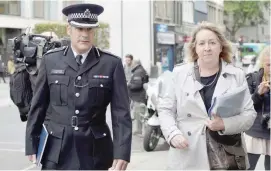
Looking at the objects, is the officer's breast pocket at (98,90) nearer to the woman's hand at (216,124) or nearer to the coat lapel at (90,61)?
the coat lapel at (90,61)

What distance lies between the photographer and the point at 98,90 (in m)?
3.32

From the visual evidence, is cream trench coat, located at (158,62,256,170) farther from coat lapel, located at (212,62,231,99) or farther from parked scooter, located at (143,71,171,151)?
parked scooter, located at (143,71,171,151)

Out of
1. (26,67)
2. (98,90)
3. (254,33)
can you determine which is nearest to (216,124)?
(98,90)

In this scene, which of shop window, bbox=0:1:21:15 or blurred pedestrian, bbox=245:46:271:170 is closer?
blurred pedestrian, bbox=245:46:271:170

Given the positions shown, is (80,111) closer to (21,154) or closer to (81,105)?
(81,105)

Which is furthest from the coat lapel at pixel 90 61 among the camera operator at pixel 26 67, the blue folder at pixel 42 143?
the camera operator at pixel 26 67

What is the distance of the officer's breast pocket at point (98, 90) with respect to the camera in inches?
130

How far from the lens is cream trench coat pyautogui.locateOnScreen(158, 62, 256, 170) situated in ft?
11.1

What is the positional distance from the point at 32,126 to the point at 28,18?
99.1 feet

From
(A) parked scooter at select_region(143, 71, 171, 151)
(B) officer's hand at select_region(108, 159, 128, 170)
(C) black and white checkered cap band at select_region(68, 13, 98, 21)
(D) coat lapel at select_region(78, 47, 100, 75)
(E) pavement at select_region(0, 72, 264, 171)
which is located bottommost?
(E) pavement at select_region(0, 72, 264, 171)

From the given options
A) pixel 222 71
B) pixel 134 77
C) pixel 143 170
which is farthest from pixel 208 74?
pixel 134 77

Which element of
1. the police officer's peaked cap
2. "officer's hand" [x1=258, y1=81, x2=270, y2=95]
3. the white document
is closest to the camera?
the white document

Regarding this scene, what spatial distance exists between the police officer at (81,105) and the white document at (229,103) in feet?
1.87

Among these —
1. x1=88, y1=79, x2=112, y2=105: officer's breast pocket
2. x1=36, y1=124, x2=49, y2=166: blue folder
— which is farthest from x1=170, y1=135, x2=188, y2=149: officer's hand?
x1=36, y1=124, x2=49, y2=166: blue folder
